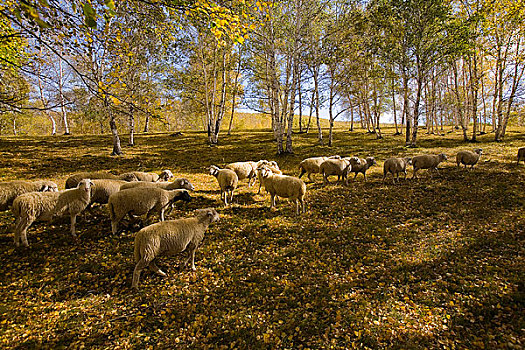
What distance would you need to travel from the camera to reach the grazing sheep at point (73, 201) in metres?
6.91

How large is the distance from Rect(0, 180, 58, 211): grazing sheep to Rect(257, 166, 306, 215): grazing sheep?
8.00 meters

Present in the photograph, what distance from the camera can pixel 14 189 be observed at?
7586mm

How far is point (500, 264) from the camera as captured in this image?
20.8ft

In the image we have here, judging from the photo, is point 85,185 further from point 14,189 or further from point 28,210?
point 14,189

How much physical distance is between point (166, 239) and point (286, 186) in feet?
17.4

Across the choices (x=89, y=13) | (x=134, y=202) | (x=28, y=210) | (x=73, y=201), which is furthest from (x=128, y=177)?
(x=89, y=13)

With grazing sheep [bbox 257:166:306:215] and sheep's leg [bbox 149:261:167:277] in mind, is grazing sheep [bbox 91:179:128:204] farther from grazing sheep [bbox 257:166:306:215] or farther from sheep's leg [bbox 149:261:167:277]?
grazing sheep [bbox 257:166:306:215]

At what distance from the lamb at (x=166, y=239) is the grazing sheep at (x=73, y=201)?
134 inches

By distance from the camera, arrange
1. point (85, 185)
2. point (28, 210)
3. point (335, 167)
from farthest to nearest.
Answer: point (335, 167) → point (85, 185) → point (28, 210)

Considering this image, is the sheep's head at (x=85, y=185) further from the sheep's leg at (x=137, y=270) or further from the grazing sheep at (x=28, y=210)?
the sheep's leg at (x=137, y=270)

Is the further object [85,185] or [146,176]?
[146,176]

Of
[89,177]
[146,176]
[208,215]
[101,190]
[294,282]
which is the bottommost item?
[294,282]

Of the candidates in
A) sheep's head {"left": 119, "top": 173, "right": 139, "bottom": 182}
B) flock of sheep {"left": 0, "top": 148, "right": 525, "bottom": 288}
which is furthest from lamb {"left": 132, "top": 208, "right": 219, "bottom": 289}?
sheep's head {"left": 119, "top": 173, "right": 139, "bottom": 182}

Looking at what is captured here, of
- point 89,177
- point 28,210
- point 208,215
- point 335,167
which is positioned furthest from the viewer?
point 335,167
